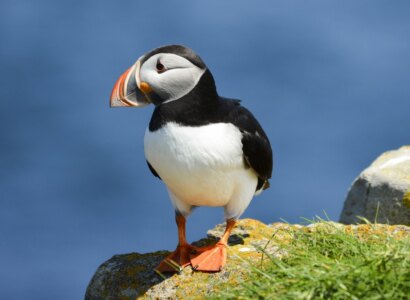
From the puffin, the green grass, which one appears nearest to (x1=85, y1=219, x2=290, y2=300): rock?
the puffin

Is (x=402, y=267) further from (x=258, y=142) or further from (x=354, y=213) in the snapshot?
(x=354, y=213)

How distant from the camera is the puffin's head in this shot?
584cm

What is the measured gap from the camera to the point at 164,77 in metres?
5.84

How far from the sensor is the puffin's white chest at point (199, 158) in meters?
5.75

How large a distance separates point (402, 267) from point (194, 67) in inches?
91.5

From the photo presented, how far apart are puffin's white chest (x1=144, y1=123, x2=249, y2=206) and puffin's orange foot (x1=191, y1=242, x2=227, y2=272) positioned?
431 millimetres

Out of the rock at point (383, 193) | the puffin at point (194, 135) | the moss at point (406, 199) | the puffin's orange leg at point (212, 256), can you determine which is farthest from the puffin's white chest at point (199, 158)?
Result: the moss at point (406, 199)

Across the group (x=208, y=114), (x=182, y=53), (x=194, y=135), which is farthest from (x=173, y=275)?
(x=182, y=53)

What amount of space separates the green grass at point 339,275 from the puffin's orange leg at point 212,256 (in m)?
0.73

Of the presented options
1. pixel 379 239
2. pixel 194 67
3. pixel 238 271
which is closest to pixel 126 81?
pixel 194 67

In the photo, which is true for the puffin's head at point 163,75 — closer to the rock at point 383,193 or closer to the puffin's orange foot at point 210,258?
the puffin's orange foot at point 210,258

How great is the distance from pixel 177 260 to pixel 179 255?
61 millimetres

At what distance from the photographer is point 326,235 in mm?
5539

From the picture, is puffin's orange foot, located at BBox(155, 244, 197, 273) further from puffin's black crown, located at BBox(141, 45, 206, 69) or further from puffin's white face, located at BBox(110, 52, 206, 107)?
puffin's black crown, located at BBox(141, 45, 206, 69)
